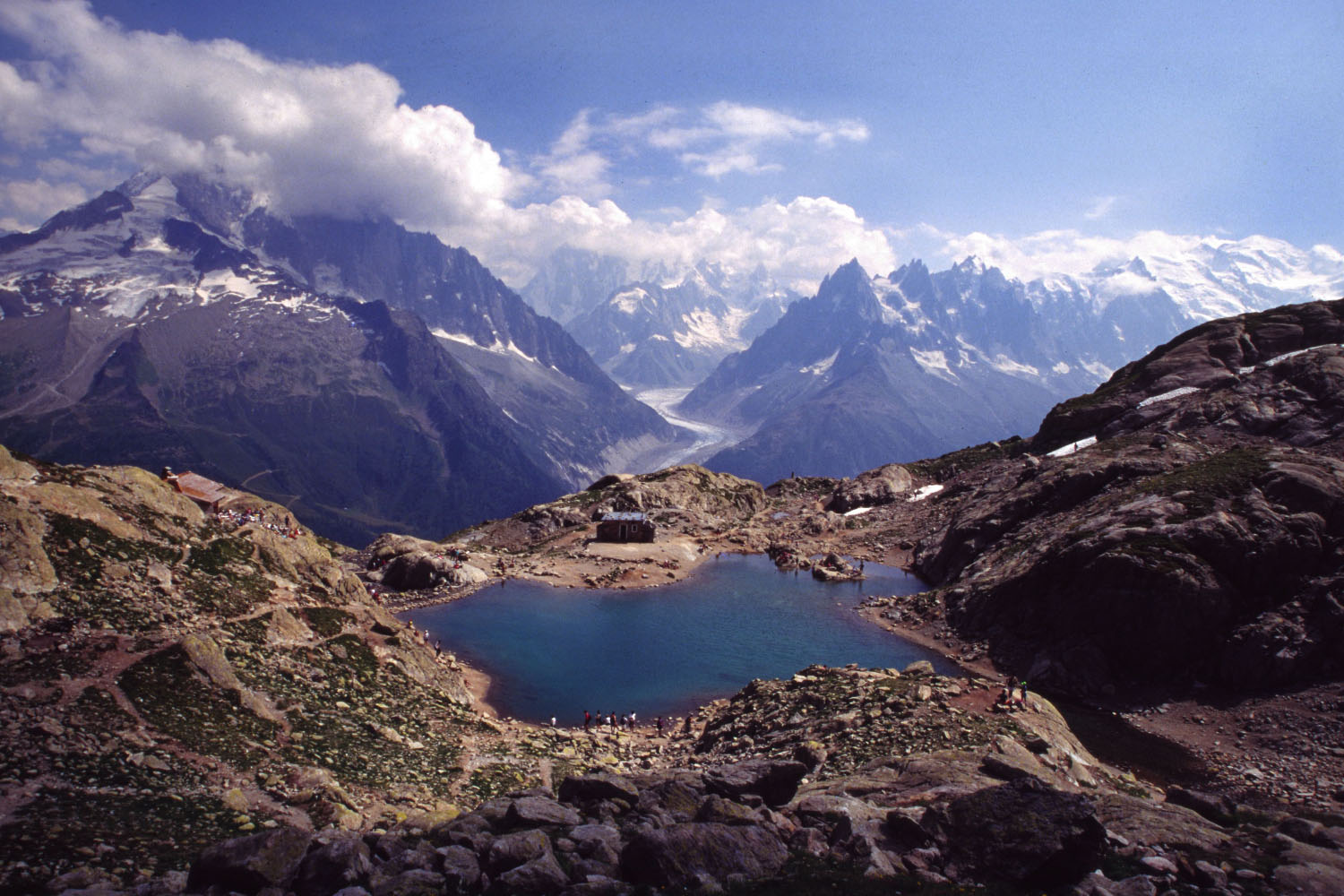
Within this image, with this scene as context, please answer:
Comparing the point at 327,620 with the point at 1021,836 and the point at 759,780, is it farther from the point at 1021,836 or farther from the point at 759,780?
the point at 1021,836

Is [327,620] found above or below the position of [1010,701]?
above

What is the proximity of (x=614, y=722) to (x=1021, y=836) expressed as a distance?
3375 centimetres

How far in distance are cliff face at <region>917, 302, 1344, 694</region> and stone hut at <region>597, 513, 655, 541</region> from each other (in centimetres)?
3934

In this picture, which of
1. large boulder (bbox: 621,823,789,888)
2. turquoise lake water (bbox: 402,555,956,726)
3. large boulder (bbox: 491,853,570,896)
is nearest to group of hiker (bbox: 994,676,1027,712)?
turquoise lake water (bbox: 402,555,956,726)

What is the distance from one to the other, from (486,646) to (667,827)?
48244mm

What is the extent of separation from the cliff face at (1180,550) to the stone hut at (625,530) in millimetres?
39344

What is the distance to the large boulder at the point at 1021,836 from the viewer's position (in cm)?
1988

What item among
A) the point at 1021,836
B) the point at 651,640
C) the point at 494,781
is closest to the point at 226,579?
the point at 494,781

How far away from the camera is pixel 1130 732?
153ft

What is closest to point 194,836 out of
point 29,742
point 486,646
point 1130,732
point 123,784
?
point 123,784

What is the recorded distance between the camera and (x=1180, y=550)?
54.1 metres

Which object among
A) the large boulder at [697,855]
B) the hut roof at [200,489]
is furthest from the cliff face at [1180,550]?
the hut roof at [200,489]

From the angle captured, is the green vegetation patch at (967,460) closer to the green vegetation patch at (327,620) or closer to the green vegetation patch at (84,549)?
the green vegetation patch at (327,620)

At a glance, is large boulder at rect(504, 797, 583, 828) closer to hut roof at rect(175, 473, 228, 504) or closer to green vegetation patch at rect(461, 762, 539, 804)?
green vegetation patch at rect(461, 762, 539, 804)
